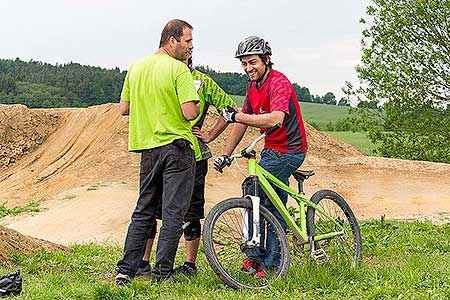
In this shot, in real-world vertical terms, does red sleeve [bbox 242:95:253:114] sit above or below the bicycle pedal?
above

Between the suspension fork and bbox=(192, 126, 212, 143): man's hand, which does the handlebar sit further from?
bbox=(192, 126, 212, 143): man's hand

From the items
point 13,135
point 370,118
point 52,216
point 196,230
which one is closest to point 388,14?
point 370,118

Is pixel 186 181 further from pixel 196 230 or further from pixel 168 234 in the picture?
pixel 196 230

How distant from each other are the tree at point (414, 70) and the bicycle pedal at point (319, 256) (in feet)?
50.0

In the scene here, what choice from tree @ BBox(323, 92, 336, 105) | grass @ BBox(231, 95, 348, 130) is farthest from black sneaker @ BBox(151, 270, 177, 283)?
tree @ BBox(323, 92, 336, 105)

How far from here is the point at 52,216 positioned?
12.2 metres

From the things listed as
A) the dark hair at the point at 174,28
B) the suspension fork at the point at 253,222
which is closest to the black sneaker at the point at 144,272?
the suspension fork at the point at 253,222

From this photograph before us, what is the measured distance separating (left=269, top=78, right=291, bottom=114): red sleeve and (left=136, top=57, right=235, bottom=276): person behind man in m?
0.56

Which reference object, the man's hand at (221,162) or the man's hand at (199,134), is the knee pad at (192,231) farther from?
the man's hand at (221,162)

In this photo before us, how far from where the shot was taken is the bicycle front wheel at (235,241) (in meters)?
5.93

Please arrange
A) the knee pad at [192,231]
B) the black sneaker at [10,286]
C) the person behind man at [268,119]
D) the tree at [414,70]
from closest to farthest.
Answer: the black sneaker at [10,286] → the person behind man at [268,119] → the knee pad at [192,231] → the tree at [414,70]

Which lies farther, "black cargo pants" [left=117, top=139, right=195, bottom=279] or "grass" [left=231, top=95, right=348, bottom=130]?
"grass" [left=231, top=95, right=348, bottom=130]

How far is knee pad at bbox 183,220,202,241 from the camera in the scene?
683 centimetres

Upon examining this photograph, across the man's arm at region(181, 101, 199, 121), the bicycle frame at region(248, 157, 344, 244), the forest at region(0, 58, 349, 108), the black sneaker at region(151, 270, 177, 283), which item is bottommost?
the black sneaker at region(151, 270, 177, 283)
